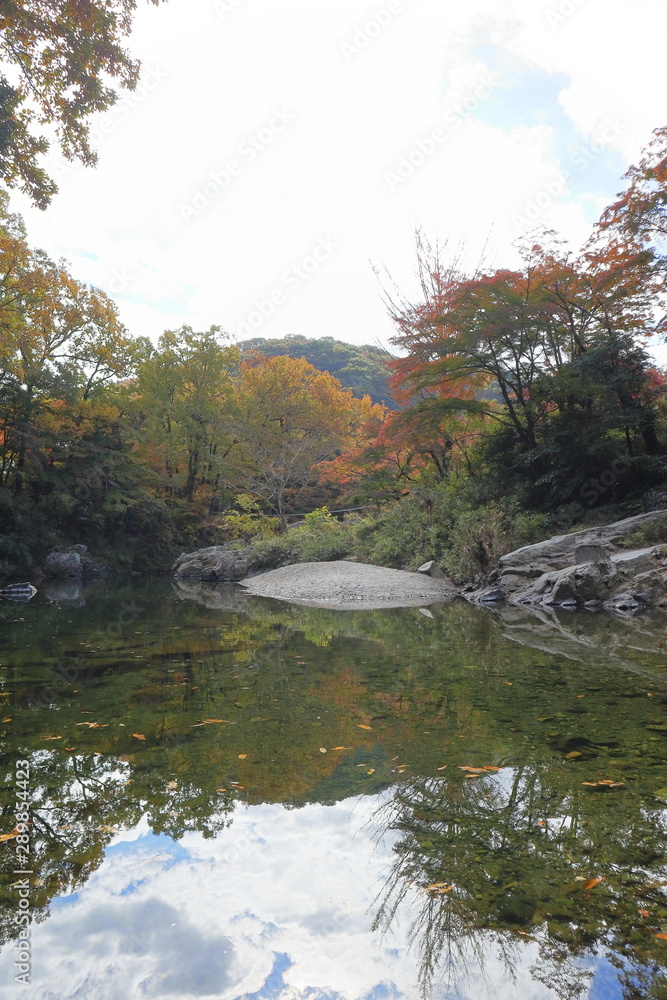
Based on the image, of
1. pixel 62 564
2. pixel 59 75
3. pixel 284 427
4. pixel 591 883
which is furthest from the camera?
pixel 284 427

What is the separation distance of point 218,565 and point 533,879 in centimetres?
1747

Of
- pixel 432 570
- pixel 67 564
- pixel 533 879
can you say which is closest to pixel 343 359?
pixel 67 564

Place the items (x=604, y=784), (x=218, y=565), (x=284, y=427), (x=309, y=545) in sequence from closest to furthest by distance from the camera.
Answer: (x=604, y=784)
(x=309, y=545)
(x=218, y=565)
(x=284, y=427)

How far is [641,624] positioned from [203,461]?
21.9 metres

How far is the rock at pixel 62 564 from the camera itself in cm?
1869

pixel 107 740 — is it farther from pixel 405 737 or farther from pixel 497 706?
pixel 497 706

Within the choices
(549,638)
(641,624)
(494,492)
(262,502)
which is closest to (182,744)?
(549,638)

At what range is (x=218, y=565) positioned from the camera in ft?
61.2

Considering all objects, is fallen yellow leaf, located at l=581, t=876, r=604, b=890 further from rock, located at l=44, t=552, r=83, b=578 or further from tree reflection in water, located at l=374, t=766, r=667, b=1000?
rock, located at l=44, t=552, r=83, b=578

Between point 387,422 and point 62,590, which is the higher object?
point 387,422

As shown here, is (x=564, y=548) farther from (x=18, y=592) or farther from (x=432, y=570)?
(x=18, y=592)

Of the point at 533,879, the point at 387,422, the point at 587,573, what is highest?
the point at 387,422

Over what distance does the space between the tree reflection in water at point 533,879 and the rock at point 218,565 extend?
16.0 m

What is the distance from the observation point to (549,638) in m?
5.97
